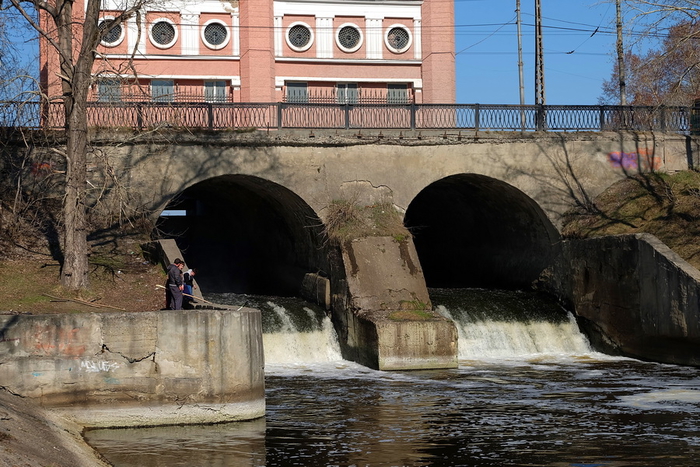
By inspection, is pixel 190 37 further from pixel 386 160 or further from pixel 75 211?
pixel 75 211

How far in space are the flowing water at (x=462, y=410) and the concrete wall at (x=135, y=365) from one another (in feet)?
1.21

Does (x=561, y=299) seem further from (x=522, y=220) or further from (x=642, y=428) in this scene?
(x=642, y=428)

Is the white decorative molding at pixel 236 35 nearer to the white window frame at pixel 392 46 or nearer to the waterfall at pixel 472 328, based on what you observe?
the white window frame at pixel 392 46

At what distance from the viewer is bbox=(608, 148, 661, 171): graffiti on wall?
30234mm

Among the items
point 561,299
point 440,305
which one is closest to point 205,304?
point 440,305

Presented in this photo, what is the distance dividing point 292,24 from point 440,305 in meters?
24.2

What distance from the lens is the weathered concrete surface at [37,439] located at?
1112cm

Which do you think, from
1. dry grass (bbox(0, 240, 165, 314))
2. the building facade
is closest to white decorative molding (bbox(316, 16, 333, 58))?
the building facade

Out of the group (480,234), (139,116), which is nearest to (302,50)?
(480,234)

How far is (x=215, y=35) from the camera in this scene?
46375 millimetres

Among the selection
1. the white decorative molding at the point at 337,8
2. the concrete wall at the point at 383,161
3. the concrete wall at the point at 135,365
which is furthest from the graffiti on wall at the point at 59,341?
the white decorative molding at the point at 337,8

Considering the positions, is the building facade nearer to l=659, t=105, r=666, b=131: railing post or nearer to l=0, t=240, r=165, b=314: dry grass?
l=659, t=105, r=666, b=131: railing post

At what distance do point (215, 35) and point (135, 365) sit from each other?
3340cm

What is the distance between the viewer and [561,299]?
28.7m
